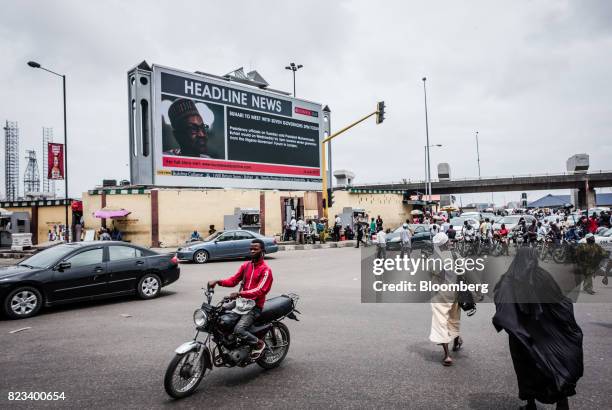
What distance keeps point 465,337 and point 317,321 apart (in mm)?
2399

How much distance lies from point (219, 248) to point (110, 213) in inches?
388

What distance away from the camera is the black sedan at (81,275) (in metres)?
7.71

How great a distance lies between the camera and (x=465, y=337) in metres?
6.21

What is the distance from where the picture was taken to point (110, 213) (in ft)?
76.5

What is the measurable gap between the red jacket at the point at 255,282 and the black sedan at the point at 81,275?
5.03 m

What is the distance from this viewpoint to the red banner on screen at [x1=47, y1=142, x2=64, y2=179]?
2275 cm

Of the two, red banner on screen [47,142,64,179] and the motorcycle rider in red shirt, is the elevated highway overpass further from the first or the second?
the motorcycle rider in red shirt

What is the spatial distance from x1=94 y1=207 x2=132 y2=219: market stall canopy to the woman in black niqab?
2315 centimetres

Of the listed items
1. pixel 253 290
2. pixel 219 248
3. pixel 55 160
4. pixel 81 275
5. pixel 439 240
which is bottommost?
pixel 219 248

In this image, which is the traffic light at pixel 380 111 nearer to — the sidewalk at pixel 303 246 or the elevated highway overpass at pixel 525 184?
the sidewalk at pixel 303 246

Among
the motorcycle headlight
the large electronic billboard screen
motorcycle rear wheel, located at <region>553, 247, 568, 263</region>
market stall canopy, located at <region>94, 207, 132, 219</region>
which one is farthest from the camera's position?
the large electronic billboard screen

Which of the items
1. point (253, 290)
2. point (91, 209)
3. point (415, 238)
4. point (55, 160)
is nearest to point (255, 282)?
point (253, 290)

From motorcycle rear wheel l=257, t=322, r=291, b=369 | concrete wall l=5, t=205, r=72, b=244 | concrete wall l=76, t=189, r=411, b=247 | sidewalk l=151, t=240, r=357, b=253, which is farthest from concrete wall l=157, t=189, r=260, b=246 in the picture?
motorcycle rear wheel l=257, t=322, r=291, b=369

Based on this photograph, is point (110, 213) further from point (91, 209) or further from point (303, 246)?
point (303, 246)
